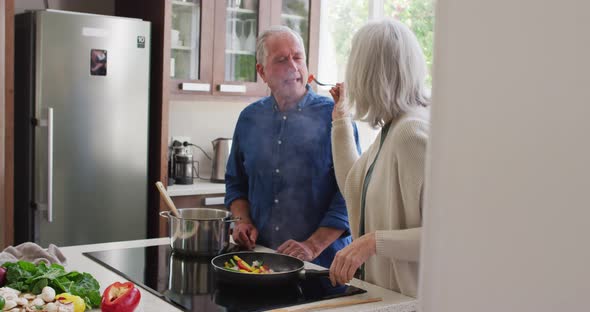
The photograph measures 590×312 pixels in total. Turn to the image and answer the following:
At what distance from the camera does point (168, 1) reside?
2949 millimetres

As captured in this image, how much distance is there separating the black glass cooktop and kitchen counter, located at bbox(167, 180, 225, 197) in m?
1.30

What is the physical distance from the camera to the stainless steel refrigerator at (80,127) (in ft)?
8.87

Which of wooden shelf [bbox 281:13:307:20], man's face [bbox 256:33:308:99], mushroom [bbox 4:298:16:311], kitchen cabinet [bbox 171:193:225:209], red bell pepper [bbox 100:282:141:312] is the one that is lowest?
kitchen cabinet [bbox 171:193:225:209]

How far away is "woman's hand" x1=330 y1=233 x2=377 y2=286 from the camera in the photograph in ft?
4.34

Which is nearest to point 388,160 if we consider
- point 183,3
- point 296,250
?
point 296,250

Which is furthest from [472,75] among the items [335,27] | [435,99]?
[335,27]

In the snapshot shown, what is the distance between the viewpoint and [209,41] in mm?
3143

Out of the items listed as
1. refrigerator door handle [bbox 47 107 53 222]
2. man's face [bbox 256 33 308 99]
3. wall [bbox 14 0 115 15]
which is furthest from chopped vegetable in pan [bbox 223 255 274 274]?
wall [bbox 14 0 115 15]

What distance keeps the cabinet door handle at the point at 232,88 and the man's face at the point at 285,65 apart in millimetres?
1186

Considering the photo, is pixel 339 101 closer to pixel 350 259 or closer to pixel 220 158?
pixel 350 259

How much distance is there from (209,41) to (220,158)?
0.55 m

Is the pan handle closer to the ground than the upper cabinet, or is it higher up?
closer to the ground

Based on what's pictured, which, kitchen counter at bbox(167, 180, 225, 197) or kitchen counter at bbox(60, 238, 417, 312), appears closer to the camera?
kitchen counter at bbox(60, 238, 417, 312)

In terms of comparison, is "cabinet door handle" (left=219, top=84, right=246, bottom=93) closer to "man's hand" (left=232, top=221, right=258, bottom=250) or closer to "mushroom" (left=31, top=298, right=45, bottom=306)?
"man's hand" (left=232, top=221, right=258, bottom=250)
